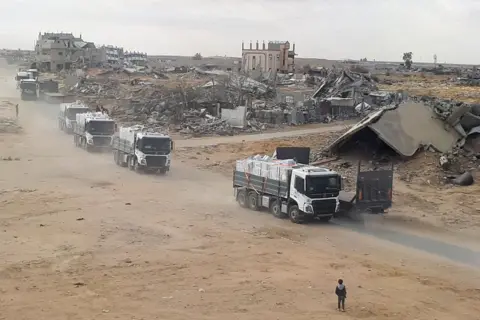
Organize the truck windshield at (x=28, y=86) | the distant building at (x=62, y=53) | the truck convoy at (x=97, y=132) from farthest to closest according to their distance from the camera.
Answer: the distant building at (x=62, y=53)
the truck windshield at (x=28, y=86)
the truck convoy at (x=97, y=132)

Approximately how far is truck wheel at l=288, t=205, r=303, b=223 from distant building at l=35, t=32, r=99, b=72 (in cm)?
10761

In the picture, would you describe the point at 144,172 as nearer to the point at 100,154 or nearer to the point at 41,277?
the point at 100,154

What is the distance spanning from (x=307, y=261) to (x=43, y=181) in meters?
17.4

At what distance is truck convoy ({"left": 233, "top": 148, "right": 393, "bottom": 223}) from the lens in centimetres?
2453

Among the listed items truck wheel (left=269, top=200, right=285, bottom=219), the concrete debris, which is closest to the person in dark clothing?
truck wheel (left=269, top=200, right=285, bottom=219)

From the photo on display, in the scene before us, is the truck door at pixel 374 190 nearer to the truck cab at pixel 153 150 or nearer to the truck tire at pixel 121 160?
the truck cab at pixel 153 150

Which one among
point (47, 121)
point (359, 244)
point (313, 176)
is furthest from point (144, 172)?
point (47, 121)

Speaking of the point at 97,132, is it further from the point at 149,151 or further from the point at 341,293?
the point at 341,293

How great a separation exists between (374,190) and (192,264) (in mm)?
9538

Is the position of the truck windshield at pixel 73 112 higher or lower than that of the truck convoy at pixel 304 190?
higher

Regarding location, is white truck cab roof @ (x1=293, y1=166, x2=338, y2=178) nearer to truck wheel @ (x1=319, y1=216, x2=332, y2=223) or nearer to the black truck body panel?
the black truck body panel

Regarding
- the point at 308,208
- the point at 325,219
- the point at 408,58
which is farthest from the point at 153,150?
the point at 408,58

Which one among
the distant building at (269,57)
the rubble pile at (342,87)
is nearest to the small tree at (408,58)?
the distant building at (269,57)

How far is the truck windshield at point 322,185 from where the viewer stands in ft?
79.9
